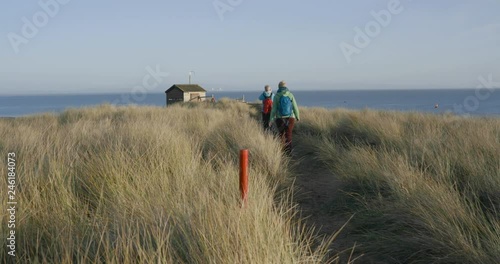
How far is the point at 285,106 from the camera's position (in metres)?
9.73

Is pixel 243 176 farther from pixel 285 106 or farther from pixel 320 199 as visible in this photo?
pixel 285 106

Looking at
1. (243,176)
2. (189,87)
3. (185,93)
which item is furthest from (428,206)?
(189,87)

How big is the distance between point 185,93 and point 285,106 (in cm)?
3238

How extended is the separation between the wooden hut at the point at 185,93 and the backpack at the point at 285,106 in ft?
103

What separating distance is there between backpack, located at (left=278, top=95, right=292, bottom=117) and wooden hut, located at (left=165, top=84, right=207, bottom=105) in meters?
31.4

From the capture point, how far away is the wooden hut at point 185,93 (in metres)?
40.9

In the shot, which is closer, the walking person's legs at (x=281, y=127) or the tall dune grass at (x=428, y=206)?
the tall dune grass at (x=428, y=206)

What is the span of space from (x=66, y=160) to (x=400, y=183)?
4453mm

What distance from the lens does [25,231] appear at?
2.95m

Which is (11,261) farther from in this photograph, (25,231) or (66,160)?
(66,160)

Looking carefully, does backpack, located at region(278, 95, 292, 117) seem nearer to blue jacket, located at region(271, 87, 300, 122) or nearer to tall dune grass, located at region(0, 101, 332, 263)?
blue jacket, located at region(271, 87, 300, 122)

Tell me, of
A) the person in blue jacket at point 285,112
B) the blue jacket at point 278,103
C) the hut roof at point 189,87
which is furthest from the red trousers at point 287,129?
the hut roof at point 189,87

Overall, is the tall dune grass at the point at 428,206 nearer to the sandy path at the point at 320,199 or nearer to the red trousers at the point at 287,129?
the sandy path at the point at 320,199

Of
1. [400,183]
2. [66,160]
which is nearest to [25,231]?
[66,160]
